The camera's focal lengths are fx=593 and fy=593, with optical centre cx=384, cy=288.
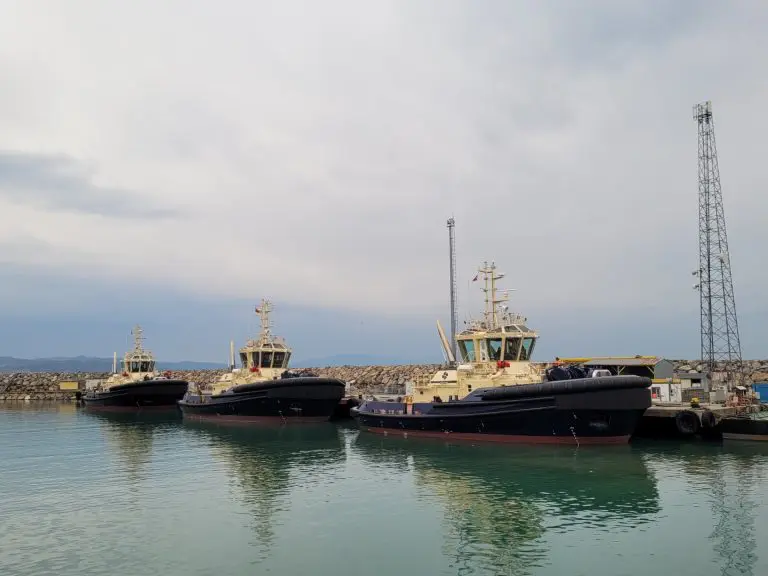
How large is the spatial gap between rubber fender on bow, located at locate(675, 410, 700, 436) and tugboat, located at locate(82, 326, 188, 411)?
145 feet

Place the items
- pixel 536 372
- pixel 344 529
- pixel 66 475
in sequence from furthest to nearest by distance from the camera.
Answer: pixel 536 372 < pixel 66 475 < pixel 344 529

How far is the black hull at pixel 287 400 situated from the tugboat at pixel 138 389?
1808cm

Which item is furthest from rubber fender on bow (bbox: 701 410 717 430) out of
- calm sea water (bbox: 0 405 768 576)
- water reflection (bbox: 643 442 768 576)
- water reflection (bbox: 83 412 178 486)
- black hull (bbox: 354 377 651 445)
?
water reflection (bbox: 83 412 178 486)

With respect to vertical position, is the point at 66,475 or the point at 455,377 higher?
the point at 455,377

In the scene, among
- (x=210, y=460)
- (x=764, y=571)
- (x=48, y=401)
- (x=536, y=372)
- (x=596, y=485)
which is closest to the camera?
(x=764, y=571)

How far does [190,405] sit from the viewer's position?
46.8 m

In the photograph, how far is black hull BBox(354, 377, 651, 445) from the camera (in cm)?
2448

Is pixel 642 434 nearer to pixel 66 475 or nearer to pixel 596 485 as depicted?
pixel 596 485

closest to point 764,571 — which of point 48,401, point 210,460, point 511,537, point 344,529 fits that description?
point 511,537

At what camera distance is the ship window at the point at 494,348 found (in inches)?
1193

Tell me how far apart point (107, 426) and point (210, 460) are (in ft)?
72.4

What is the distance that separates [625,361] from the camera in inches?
1647

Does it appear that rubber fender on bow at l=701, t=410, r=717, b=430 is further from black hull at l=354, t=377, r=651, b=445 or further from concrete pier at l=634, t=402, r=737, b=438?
black hull at l=354, t=377, r=651, b=445

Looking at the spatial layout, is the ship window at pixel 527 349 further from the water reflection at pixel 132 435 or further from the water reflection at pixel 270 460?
the water reflection at pixel 132 435
